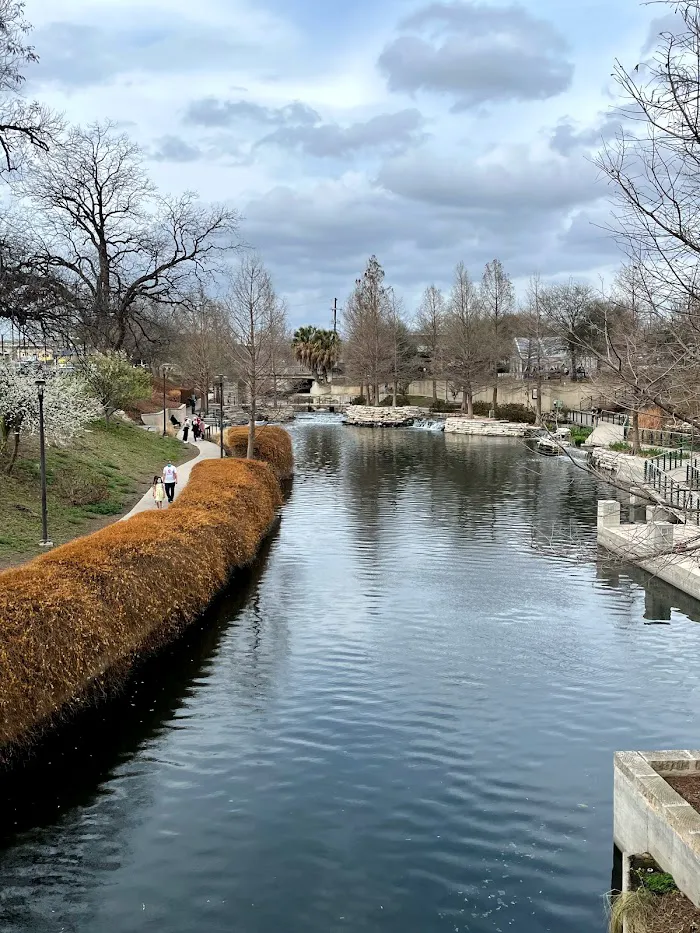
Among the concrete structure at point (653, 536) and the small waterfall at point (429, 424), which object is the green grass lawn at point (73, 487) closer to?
the concrete structure at point (653, 536)

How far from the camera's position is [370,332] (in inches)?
3371

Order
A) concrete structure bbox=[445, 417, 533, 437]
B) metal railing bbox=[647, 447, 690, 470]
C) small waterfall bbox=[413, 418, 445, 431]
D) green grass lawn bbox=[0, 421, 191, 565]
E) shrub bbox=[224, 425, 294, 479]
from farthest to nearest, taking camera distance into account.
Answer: small waterfall bbox=[413, 418, 445, 431] → concrete structure bbox=[445, 417, 533, 437] → shrub bbox=[224, 425, 294, 479] → metal railing bbox=[647, 447, 690, 470] → green grass lawn bbox=[0, 421, 191, 565]

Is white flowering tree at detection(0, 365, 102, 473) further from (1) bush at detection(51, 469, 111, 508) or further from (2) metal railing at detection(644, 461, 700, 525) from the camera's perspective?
(2) metal railing at detection(644, 461, 700, 525)

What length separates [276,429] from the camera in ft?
149

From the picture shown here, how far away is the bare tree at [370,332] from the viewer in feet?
280

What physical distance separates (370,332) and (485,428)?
23226 millimetres

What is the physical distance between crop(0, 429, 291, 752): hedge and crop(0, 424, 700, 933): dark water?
65cm

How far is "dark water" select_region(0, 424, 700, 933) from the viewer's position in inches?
350

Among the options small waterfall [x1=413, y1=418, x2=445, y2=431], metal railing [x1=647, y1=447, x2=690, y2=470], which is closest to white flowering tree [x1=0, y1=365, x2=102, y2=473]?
metal railing [x1=647, y1=447, x2=690, y2=470]

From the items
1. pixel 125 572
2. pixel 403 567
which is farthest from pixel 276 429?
pixel 125 572

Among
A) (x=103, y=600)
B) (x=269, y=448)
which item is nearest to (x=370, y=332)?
(x=269, y=448)

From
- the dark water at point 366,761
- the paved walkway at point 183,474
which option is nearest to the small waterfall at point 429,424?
the paved walkway at point 183,474

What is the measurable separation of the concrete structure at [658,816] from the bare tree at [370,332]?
76.5 metres

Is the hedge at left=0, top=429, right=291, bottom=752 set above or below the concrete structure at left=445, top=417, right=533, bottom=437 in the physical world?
below
